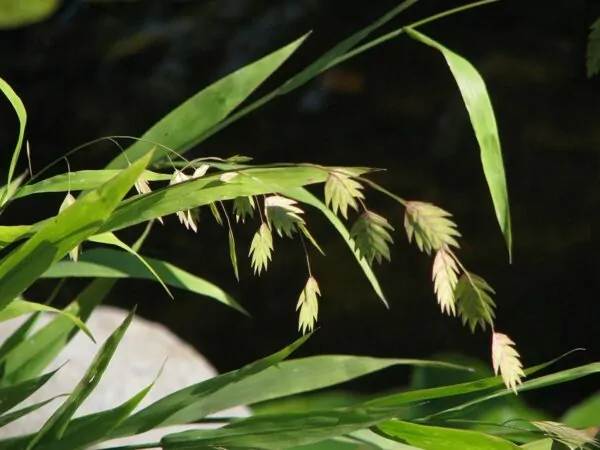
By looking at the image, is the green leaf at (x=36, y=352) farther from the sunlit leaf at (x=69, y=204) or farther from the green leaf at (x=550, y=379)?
the green leaf at (x=550, y=379)

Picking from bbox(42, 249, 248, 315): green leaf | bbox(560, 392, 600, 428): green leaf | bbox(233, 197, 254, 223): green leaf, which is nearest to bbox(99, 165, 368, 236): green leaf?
bbox(233, 197, 254, 223): green leaf

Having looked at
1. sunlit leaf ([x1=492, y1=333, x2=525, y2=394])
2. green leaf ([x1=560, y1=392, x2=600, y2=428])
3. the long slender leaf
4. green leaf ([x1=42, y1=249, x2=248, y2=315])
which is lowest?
green leaf ([x1=560, y1=392, x2=600, y2=428])

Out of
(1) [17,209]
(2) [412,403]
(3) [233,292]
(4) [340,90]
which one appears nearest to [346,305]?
(3) [233,292]

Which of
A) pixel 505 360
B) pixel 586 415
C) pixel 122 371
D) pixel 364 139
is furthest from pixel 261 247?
pixel 364 139

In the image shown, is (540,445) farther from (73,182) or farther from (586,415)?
(586,415)

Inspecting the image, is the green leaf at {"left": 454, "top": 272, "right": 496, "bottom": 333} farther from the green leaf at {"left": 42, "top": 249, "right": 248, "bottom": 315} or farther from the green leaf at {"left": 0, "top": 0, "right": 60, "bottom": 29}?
the green leaf at {"left": 0, "top": 0, "right": 60, "bottom": 29}

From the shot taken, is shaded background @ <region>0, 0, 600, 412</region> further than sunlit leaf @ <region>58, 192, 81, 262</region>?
Yes
